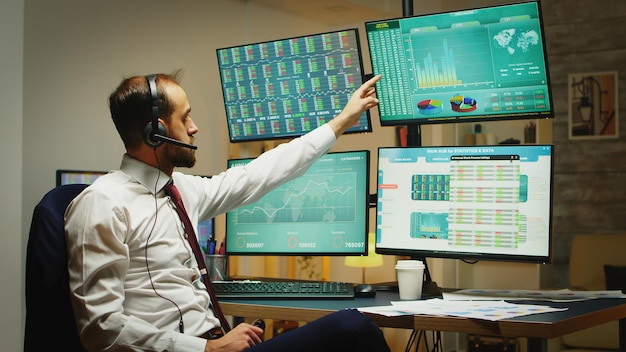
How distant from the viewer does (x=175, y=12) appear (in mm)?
5105

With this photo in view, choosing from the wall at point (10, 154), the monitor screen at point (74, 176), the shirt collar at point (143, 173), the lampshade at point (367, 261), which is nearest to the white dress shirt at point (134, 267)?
the shirt collar at point (143, 173)

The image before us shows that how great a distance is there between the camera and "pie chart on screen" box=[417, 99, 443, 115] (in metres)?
2.79

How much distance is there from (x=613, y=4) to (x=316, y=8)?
2.07 meters

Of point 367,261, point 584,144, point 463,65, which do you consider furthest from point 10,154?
point 584,144

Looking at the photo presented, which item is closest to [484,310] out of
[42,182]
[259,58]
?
[259,58]

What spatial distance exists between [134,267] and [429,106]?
1236 millimetres

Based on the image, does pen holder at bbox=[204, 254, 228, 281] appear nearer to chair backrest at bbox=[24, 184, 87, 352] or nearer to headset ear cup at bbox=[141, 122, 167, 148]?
headset ear cup at bbox=[141, 122, 167, 148]

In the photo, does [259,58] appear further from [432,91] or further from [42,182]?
[42,182]

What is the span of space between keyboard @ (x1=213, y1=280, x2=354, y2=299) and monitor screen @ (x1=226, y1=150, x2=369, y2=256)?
296mm

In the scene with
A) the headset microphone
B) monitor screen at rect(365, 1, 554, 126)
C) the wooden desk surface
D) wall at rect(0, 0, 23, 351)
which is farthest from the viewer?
wall at rect(0, 0, 23, 351)

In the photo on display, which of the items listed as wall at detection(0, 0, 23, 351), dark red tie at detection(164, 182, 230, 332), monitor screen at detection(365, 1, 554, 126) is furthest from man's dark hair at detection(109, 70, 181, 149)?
wall at detection(0, 0, 23, 351)

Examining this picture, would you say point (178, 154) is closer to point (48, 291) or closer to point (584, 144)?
point (48, 291)

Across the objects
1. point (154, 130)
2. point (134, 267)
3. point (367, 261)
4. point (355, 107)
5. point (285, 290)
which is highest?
point (355, 107)

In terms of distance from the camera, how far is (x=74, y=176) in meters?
Answer: 4.31
